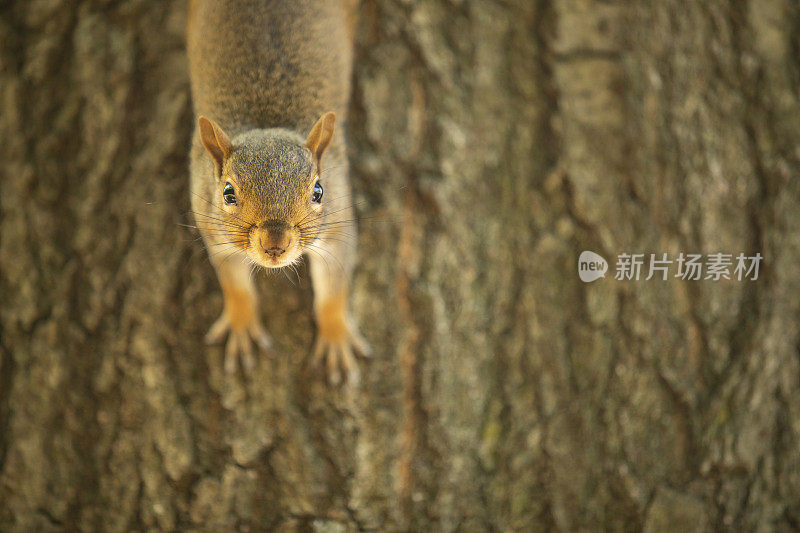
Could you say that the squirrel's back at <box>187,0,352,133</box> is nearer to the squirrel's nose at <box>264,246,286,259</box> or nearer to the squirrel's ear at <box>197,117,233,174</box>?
the squirrel's ear at <box>197,117,233,174</box>

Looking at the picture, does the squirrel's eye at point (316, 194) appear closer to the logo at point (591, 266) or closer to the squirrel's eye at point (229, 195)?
the squirrel's eye at point (229, 195)

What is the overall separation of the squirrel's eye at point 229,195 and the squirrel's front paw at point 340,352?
631mm

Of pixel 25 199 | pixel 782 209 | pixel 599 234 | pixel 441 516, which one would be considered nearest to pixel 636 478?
pixel 441 516

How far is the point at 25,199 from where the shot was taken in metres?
1.84

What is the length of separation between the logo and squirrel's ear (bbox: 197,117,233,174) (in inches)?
40.2

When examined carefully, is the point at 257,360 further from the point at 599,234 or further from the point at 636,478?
the point at 636,478

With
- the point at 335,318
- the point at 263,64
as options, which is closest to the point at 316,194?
the point at 263,64

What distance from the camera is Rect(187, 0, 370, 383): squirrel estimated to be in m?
1.11

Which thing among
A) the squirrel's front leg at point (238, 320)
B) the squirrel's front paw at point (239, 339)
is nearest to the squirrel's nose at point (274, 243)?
the squirrel's front leg at point (238, 320)

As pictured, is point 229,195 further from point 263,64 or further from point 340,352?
point 340,352

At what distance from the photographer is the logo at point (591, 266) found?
180cm

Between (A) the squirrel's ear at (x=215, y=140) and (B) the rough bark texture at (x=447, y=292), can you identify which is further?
(B) the rough bark texture at (x=447, y=292)

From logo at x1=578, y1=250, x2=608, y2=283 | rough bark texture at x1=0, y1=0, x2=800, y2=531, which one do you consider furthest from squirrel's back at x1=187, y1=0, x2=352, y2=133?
logo at x1=578, y1=250, x2=608, y2=283

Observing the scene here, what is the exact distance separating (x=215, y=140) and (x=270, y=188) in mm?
124
